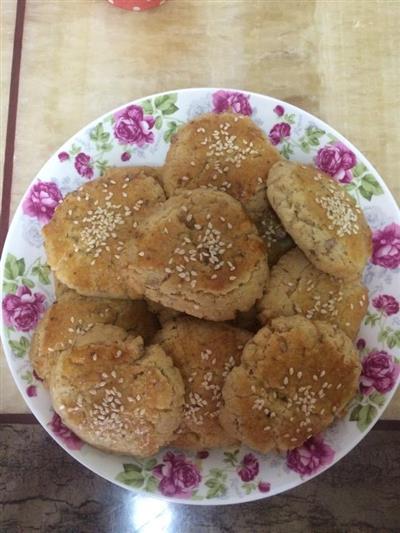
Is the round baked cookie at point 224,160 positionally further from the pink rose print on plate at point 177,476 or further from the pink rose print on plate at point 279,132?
the pink rose print on plate at point 177,476

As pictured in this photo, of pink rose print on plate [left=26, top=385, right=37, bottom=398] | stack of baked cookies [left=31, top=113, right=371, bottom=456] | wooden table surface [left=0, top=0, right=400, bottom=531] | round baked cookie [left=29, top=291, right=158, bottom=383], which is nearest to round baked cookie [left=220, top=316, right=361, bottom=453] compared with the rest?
stack of baked cookies [left=31, top=113, right=371, bottom=456]

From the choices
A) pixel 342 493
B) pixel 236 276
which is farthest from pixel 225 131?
pixel 342 493

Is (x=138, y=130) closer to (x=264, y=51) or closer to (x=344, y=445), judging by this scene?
(x=264, y=51)

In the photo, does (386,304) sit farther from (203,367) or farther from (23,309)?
(23,309)

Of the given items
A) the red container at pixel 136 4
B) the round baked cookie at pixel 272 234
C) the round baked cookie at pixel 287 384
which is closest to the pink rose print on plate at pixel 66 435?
the round baked cookie at pixel 287 384

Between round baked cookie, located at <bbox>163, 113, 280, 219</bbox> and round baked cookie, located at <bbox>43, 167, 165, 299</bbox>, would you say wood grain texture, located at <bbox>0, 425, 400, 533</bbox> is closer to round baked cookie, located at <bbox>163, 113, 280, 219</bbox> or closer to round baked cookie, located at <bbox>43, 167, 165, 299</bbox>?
round baked cookie, located at <bbox>43, 167, 165, 299</bbox>

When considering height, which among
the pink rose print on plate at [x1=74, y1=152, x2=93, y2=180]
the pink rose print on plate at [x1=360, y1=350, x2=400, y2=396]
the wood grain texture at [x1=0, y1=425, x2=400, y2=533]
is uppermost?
the pink rose print on plate at [x1=74, y1=152, x2=93, y2=180]
